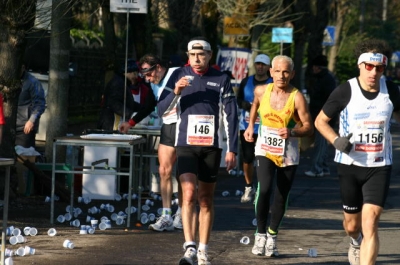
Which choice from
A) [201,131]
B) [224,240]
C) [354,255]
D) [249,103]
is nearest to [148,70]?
[224,240]

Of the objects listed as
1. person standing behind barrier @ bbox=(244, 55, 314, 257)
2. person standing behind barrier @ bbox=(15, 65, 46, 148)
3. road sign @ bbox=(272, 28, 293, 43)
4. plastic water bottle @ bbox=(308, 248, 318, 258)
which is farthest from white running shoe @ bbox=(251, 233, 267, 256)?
road sign @ bbox=(272, 28, 293, 43)

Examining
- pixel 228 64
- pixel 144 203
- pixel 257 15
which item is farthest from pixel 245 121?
pixel 257 15

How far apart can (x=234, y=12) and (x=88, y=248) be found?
16.2 meters

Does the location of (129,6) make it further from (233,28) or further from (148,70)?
(233,28)

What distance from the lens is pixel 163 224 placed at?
37.2 feet

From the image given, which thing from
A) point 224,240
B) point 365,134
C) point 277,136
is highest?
point 365,134

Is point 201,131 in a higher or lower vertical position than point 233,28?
lower

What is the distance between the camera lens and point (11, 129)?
1259 centimetres

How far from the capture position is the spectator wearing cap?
47.9 feet

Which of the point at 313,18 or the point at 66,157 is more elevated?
the point at 313,18

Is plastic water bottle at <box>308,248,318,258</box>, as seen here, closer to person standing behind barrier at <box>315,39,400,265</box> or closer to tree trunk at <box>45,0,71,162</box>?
person standing behind barrier at <box>315,39,400,265</box>

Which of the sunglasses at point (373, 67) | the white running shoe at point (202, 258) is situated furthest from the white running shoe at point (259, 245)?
the sunglasses at point (373, 67)

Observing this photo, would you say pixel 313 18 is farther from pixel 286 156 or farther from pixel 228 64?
pixel 286 156

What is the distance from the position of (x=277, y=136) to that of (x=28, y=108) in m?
5.62
